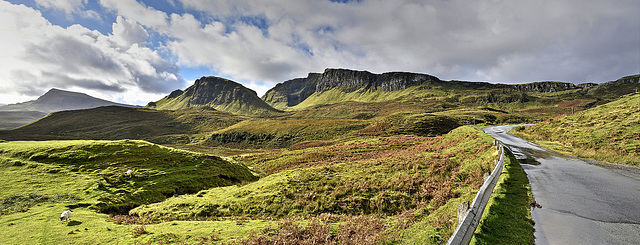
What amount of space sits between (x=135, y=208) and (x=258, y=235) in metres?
12.4

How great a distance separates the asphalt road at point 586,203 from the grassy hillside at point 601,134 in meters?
5.71

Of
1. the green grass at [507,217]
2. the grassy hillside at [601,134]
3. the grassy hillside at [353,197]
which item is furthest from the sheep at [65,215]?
the grassy hillside at [601,134]

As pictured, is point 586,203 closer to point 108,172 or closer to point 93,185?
point 93,185

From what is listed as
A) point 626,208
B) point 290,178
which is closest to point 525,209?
point 626,208

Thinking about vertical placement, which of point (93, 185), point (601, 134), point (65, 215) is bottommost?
point (93, 185)

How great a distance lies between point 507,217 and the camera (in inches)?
272

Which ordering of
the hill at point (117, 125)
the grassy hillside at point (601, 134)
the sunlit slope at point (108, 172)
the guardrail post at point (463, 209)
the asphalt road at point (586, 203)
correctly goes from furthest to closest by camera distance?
the hill at point (117, 125), the grassy hillside at point (601, 134), the sunlit slope at point (108, 172), the asphalt road at point (586, 203), the guardrail post at point (463, 209)

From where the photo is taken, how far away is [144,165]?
21.3 metres

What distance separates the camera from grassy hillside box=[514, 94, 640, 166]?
1739cm

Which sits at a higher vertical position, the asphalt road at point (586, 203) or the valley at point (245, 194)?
the asphalt road at point (586, 203)

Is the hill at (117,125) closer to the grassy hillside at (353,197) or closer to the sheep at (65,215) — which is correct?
the sheep at (65,215)

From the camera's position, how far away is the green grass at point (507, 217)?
5.76 metres

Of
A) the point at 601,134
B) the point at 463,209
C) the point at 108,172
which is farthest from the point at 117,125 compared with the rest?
the point at 601,134

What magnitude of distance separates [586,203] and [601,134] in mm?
23887
